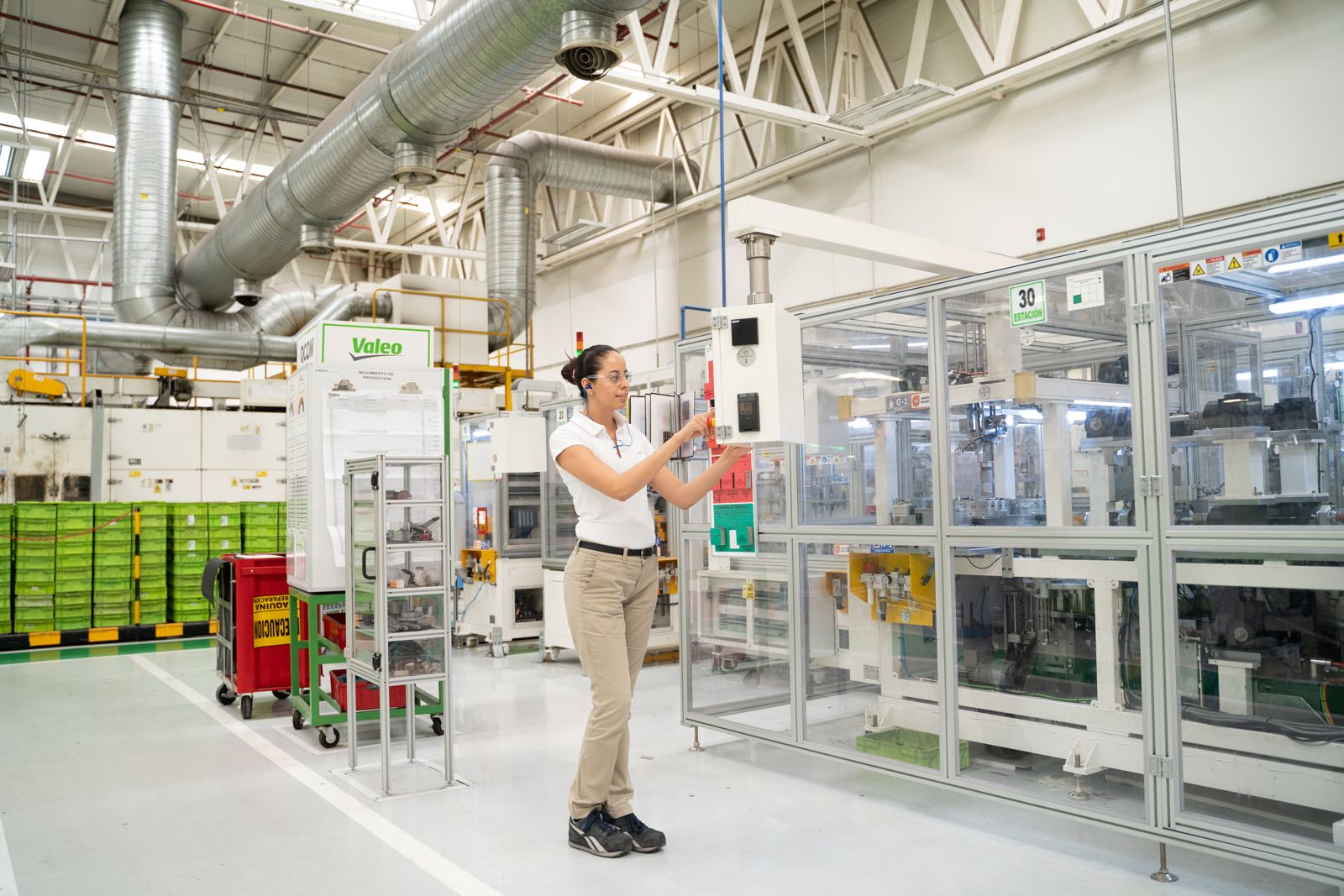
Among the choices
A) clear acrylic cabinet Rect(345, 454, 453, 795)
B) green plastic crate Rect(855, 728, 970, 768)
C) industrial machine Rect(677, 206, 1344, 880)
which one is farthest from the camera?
clear acrylic cabinet Rect(345, 454, 453, 795)

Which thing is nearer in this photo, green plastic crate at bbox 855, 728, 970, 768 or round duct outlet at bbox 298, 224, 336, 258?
green plastic crate at bbox 855, 728, 970, 768

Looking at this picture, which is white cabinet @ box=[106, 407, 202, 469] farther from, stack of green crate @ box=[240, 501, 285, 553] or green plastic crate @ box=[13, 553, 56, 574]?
green plastic crate @ box=[13, 553, 56, 574]

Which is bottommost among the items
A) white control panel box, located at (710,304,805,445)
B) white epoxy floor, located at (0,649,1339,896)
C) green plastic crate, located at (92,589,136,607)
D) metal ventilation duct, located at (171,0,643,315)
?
white epoxy floor, located at (0,649,1339,896)

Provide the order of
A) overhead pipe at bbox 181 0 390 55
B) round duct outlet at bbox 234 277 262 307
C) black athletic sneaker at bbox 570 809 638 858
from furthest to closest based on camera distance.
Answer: round duct outlet at bbox 234 277 262 307
overhead pipe at bbox 181 0 390 55
black athletic sneaker at bbox 570 809 638 858

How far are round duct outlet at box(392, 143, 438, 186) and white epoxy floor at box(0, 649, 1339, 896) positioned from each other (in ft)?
13.4

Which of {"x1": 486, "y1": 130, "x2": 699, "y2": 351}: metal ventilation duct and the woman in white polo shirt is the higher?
{"x1": 486, "y1": 130, "x2": 699, "y2": 351}: metal ventilation duct

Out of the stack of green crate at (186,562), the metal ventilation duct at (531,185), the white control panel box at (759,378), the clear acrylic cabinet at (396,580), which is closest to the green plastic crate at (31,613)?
the stack of green crate at (186,562)

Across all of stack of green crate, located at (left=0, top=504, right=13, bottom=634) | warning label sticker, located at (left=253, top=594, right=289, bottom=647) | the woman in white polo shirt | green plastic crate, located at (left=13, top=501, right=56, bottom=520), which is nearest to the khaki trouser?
the woman in white polo shirt

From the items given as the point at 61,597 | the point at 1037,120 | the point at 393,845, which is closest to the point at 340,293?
the point at 61,597

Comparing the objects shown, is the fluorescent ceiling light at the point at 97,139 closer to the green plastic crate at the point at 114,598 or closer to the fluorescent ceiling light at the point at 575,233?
the fluorescent ceiling light at the point at 575,233

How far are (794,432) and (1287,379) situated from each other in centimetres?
173

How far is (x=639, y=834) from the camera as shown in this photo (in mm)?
3477

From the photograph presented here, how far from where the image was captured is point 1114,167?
22.4 ft

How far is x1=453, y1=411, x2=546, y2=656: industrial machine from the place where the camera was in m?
8.09
